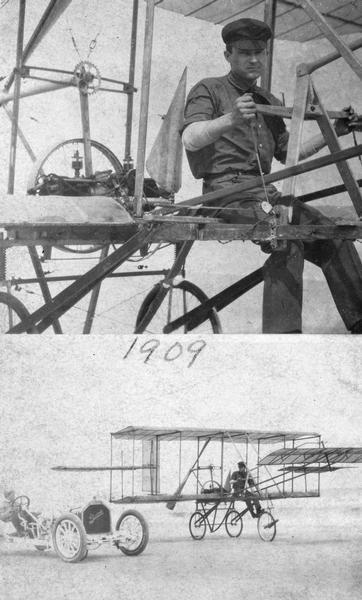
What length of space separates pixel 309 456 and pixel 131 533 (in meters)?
0.63

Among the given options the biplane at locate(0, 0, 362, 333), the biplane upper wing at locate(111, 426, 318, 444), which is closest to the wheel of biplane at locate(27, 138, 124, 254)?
the biplane at locate(0, 0, 362, 333)

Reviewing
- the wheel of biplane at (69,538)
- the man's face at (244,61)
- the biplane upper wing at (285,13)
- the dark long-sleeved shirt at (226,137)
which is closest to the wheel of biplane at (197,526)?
the wheel of biplane at (69,538)

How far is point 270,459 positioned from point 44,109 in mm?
2515

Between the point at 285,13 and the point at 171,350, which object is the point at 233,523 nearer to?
the point at 171,350

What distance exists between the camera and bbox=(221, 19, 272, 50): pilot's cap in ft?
11.0

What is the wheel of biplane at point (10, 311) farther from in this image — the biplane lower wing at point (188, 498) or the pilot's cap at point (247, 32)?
the pilot's cap at point (247, 32)

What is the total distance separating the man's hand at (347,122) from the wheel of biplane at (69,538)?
1769 millimetres

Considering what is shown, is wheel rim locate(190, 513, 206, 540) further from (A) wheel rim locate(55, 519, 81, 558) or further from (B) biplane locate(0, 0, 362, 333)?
(B) biplane locate(0, 0, 362, 333)

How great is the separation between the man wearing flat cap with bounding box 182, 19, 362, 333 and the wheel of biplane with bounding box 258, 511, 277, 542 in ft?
2.27

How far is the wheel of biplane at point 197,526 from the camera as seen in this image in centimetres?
256

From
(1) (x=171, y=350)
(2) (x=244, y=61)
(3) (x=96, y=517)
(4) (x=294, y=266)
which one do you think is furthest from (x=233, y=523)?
(2) (x=244, y=61)

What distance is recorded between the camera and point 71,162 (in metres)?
4.02

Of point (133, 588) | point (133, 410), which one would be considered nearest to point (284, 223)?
point (133, 410)

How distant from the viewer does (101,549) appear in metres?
2.49
